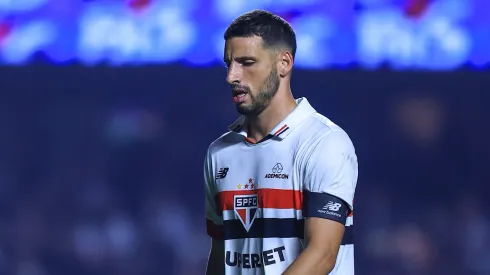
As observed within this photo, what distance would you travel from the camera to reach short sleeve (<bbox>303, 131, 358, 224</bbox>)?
96.7 inches

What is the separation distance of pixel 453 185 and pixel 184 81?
54.1 inches

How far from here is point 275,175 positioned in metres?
2.58

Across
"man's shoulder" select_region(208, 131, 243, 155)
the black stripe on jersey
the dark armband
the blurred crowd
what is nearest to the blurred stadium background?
the blurred crowd

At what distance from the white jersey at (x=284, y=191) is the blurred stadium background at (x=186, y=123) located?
2069 millimetres

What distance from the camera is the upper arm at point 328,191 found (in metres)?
2.45

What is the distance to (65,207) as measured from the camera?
482cm

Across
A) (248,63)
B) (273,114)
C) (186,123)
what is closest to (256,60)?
(248,63)

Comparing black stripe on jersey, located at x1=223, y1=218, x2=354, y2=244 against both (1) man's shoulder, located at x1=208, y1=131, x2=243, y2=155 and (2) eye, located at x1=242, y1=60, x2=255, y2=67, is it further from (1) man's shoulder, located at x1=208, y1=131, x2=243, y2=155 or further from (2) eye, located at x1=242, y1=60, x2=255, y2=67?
(2) eye, located at x1=242, y1=60, x2=255, y2=67

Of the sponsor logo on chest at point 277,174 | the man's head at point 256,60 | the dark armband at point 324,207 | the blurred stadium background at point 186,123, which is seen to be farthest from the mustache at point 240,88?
the blurred stadium background at point 186,123

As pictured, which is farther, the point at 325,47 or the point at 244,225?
the point at 325,47

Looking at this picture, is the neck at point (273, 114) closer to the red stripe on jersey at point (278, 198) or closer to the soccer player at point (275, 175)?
the soccer player at point (275, 175)

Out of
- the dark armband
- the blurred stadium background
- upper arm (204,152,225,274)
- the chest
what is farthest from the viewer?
the blurred stadium background

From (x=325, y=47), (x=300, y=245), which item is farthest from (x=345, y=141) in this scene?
(x=325, y=47)

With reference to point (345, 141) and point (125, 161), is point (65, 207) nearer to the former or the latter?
point (125, 161)
